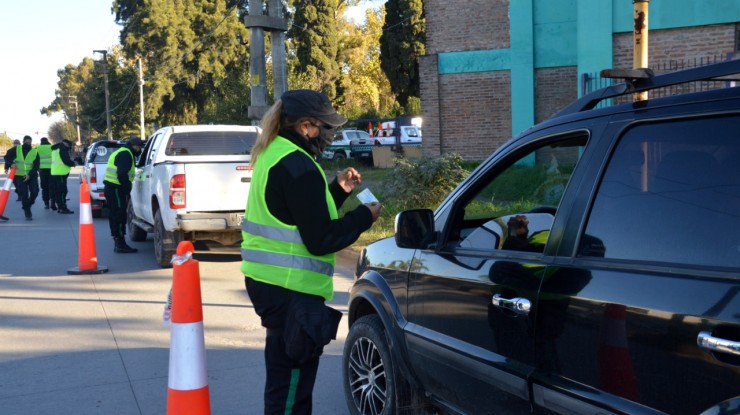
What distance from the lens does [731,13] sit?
49.2 ft

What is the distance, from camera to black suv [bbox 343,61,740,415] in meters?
2.25

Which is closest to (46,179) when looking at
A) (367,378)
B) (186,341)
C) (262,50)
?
(262,50)

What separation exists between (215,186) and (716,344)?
8288 mm

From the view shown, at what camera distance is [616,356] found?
97.3 inches

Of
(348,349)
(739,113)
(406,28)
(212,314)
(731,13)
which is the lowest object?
(212,314)

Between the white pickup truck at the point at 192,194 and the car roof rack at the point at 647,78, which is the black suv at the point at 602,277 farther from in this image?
the white pickup truck at the point at 192,194

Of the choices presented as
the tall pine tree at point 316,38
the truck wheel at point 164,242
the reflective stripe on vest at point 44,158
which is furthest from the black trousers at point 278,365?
the tall pine tree at point 316,38

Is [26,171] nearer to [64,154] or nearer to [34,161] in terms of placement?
[34,161]

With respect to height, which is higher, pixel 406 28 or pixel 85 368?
pixel 406 28

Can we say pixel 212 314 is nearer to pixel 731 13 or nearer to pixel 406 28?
pixel 731 13

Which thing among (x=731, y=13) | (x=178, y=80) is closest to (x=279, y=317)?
(x=731, y=13)

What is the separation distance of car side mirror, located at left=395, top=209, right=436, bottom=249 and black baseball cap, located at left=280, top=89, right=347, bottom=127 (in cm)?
62

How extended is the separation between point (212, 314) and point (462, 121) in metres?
13.2

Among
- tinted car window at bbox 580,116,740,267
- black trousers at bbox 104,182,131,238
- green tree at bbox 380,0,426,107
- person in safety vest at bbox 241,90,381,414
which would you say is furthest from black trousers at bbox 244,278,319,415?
green tree at bbox 380,0,426,107
